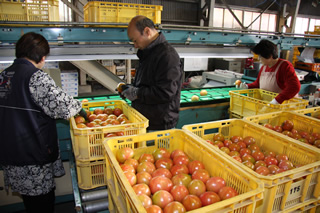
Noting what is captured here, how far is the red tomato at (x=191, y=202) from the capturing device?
1.12m

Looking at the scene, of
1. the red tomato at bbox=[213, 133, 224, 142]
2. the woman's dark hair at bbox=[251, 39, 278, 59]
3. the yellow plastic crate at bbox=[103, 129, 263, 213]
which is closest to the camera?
the yellow plastic crate at bbox=[103, 129, 263, 213]

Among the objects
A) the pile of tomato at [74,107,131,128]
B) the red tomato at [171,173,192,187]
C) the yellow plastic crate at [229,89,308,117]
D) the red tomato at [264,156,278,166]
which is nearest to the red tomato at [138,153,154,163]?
the red tomato at [171,173,192,187]

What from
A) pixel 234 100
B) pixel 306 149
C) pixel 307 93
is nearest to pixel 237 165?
pixel 306 149

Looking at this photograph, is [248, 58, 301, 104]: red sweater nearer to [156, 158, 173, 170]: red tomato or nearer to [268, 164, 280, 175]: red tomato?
[268, 164, 280, 175]: red tomato

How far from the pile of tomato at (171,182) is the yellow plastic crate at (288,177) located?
0.59ft

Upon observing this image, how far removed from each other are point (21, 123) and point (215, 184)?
1.49 metres

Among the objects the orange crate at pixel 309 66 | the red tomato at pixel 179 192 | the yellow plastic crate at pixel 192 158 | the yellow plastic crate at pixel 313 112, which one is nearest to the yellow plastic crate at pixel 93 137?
the yellow plastic crate at pixel 192 158

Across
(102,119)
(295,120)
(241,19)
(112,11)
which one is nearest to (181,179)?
(102,119)

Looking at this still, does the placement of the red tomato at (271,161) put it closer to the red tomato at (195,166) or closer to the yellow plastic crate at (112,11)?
the red tomato at (195,166)

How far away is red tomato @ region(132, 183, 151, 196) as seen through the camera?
1219 mm

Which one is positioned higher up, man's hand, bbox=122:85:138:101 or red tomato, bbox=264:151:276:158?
man's hand, bbox=122:85:138:101

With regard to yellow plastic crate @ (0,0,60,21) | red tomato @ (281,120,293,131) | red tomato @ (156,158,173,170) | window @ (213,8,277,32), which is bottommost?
red tomato @ (156,158,173,170)

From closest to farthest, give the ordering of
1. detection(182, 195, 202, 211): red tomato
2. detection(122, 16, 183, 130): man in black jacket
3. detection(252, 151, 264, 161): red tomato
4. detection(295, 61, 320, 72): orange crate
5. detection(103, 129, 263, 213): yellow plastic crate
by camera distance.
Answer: detection(103, 129, 263, 213): yellow plastic crate, detection(182, 195, 202, 211): red tomato, detection(252, 151, 264, 161): red tomato, detection(122, 16, 183, 130): man in black jacket, detection(295, 61, 320, 72): orange crate

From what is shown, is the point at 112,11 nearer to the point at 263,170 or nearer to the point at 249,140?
the point at 249,140
